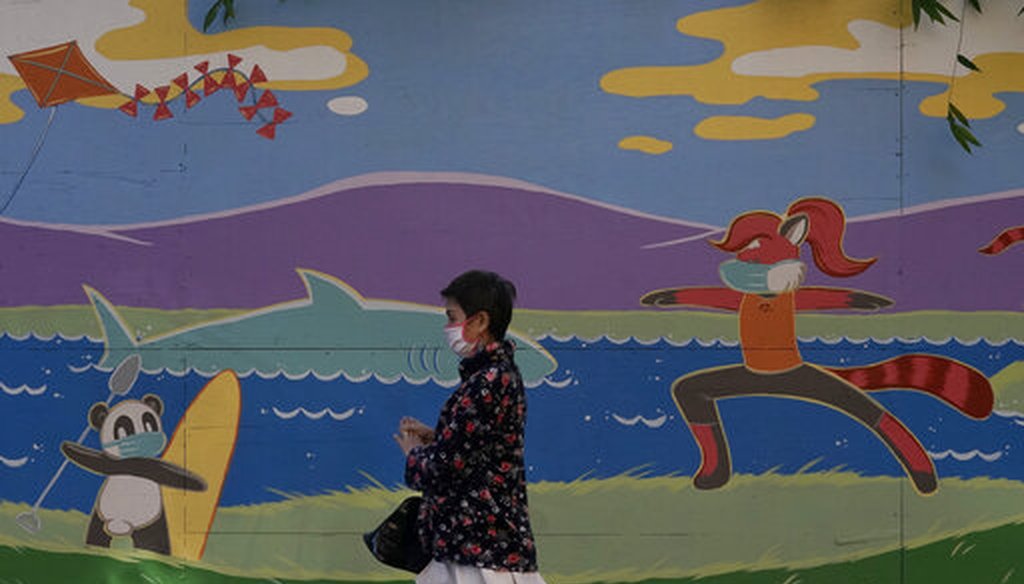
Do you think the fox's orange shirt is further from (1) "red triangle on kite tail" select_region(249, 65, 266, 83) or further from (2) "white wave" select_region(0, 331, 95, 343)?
(2) "white wave" select_region(0, 331, 95, 343)

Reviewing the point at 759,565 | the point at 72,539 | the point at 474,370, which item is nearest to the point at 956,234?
the point at 759,565

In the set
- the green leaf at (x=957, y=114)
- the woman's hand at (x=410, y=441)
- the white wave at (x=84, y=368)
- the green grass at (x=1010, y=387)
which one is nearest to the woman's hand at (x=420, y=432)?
the woman's hand at (x=410, y=441)

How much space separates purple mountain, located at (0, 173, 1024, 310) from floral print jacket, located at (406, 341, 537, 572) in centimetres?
156

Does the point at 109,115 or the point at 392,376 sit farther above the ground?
the point at 109,115

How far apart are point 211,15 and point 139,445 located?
1870 mm

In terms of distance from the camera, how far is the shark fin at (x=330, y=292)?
5855 millimetres

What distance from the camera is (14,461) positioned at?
5.96 m

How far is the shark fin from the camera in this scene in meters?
5.86

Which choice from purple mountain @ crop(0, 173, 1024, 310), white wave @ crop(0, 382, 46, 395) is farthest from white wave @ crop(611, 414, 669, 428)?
white wave @ crop(0, 382, 46, 395)

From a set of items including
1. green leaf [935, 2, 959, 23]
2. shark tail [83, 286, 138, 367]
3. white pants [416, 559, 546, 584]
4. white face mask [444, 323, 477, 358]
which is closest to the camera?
white pants [416, 559, 546, 584]

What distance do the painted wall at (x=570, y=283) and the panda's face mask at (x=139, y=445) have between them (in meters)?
0.01

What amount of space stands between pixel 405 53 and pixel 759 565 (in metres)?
2.64

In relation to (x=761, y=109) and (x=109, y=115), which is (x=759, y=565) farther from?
(x=109, y=115)

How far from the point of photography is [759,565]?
5.79m
